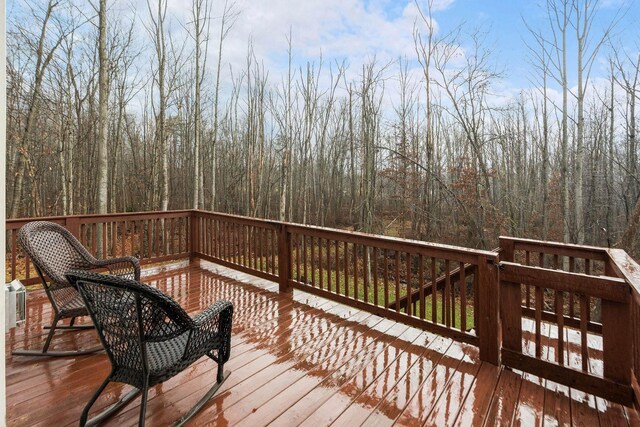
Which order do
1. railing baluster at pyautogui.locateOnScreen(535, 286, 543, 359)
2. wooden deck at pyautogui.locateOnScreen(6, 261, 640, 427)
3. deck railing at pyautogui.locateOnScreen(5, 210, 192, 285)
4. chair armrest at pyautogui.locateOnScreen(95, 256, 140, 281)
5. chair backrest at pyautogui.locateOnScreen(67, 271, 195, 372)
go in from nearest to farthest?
chair backrest at pyautogui.locateOnScreen(67, 271, 195, 372), wooden deck at pyautogui.locateOnScreen(6, 261, 640, 427), railing baluster at pyautogui.locateOnScreen(535, 286, 543, 359), chair armrest at pyautogui.locateOnScreen(95, 256, 140, 281), deck railing at pyautogui.locateOnScreen(5, 210, 192, 285)

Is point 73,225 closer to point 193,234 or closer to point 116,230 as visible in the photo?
point 116,230

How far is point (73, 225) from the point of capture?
4.32 m

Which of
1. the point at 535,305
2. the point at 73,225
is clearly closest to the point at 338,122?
the point at 73,225

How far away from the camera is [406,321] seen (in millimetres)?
3072

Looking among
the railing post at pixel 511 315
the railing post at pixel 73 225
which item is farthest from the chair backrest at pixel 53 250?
the railing post at pixel 511 315

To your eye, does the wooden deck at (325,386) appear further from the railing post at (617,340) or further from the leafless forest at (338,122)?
the leafless forest at (338,122)

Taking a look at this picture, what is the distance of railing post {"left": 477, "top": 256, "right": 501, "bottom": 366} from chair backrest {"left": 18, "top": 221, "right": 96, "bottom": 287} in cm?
321

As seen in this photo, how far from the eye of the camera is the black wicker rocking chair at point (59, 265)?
2.49 metres

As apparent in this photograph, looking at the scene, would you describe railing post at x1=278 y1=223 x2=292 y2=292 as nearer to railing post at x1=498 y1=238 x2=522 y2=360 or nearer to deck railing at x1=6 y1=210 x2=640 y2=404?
deck railing at x1=6 y1=210 x2=640 y2=404

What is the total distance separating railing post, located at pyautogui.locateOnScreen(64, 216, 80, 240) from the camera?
427 centimetres

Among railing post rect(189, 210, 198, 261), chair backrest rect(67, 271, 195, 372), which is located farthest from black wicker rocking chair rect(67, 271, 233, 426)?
railing post rect(189, 210, 198, 261)

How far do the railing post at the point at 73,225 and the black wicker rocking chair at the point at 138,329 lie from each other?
3.11 meters

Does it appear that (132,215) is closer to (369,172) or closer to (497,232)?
(369,172)

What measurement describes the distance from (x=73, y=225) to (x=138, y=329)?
3.55 meters
